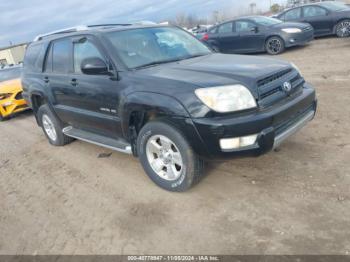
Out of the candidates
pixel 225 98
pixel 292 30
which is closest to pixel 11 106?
pixel 225 98

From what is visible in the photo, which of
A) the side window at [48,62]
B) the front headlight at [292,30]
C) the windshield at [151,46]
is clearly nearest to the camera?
the windshield at [151,46]

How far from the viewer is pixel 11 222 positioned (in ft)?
13.1

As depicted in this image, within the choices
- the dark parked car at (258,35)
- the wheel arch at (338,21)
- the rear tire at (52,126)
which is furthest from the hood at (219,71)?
the wheel arch at (338,21)

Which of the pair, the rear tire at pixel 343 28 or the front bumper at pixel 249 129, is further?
the rear tire at pixel 343 28

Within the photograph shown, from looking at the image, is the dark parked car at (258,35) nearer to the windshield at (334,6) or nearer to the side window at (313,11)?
the side window at (313,11)

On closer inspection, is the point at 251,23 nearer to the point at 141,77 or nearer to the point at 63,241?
the point at 141,77

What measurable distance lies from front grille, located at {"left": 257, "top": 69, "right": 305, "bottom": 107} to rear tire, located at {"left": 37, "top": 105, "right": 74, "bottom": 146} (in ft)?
12.4

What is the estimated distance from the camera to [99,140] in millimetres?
4852

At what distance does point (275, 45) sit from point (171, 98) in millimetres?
10167

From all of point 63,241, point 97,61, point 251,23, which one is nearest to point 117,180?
point 63,241

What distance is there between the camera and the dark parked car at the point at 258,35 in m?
12.3

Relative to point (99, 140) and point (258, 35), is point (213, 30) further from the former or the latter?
point (99, 140)

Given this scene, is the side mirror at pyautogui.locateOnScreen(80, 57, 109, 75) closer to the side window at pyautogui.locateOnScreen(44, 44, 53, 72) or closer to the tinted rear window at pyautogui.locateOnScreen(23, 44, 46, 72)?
the side window at pyautogui.locateOnScreen(44, 44, 53, 72)

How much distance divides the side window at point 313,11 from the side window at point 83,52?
38.3 ft
